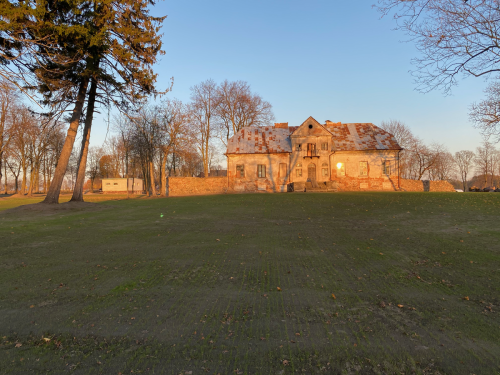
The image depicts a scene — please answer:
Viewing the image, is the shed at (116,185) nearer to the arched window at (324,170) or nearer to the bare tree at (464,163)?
the arched window at (324,170)

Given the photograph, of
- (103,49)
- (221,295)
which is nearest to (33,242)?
(221,295)

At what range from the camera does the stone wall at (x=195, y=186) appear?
122ft

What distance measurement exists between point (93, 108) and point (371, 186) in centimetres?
3234

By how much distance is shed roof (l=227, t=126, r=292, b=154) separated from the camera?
37312mm

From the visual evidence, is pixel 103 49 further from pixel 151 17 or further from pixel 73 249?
pixel 73 249

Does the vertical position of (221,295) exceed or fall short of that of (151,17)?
it falls short

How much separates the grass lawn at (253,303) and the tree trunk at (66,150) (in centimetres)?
910

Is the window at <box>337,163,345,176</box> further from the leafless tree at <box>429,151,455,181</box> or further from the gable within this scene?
the leafless tree at <box>429,151,455,181</box>

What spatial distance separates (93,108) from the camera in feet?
58.9

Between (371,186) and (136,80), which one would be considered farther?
(371,186)

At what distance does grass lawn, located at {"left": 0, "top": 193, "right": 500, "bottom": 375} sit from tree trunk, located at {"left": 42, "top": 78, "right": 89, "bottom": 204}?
9104mm

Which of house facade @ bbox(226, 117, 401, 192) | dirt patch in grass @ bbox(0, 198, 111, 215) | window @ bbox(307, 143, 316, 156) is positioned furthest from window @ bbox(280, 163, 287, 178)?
dirt patch in grass @ bbox(0, 198, 111, 215)

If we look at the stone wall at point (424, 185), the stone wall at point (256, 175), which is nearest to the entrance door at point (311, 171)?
the stone wall at point (256, 175)

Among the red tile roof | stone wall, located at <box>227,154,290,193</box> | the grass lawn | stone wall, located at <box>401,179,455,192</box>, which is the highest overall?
the red tile roof
